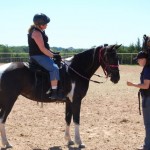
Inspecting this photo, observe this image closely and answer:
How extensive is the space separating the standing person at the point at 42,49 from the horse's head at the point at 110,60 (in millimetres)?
1003

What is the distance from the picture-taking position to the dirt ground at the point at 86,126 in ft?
24.9

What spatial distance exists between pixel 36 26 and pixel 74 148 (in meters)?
2.63

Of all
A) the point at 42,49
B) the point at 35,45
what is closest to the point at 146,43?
the point at 42,49

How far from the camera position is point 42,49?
289 inches

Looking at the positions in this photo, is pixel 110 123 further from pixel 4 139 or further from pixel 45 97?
pixel 4 139

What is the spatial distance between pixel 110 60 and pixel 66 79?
102 centimetres

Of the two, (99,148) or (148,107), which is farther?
(99,148)

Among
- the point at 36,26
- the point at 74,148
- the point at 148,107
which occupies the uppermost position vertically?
the point at 36,26

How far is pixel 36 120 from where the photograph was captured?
9.80m

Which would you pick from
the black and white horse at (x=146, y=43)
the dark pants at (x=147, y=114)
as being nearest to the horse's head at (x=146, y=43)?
the black and white horse at (x=146, y=43)

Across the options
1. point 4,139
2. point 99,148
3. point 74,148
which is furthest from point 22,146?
point 99,148

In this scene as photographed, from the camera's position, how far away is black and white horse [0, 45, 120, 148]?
293 inches

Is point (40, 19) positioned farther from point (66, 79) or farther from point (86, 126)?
point (86, 126)

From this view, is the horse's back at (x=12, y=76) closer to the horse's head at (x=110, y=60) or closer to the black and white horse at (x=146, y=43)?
the horse's head at (x=110, y=60)
